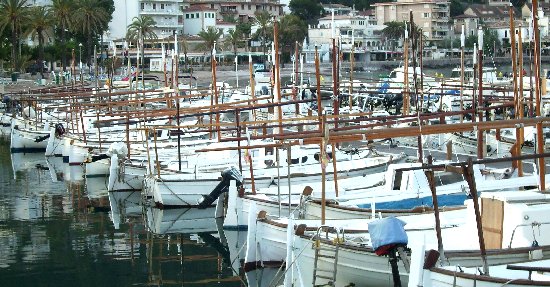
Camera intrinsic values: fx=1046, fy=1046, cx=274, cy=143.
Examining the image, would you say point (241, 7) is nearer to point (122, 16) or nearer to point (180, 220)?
point (122, 16)

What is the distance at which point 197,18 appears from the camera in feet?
555

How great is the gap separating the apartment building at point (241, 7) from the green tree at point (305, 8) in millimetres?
7026

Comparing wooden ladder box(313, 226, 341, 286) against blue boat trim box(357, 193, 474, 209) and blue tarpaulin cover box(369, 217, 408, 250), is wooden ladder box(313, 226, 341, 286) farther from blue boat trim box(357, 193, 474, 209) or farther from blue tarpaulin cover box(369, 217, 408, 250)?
blue boat trim box(357, 193, 474, 209)

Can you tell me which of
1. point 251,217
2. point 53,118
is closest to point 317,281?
point 251,217

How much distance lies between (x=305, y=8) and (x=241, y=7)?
15.7 metres

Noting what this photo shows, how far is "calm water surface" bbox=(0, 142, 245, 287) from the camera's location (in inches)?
1145

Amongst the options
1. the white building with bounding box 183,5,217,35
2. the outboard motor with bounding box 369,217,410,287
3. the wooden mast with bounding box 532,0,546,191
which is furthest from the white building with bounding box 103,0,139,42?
the outboard motor with bounding box 369,217,410,287

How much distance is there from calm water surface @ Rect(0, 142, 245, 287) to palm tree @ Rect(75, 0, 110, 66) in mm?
73239

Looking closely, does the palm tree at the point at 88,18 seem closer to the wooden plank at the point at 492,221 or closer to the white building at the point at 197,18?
the white building at the point at 197,18

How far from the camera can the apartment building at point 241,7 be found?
7082 inches

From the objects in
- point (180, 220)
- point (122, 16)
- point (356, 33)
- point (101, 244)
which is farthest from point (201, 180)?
point (356, 33)

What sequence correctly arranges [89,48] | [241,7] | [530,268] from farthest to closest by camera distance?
1. [241,7]
2. [89,48]
3. [530,268]

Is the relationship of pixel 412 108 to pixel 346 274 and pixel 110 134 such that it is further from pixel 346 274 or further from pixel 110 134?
pixel 346 274

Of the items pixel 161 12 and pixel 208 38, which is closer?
pixel 208 38
